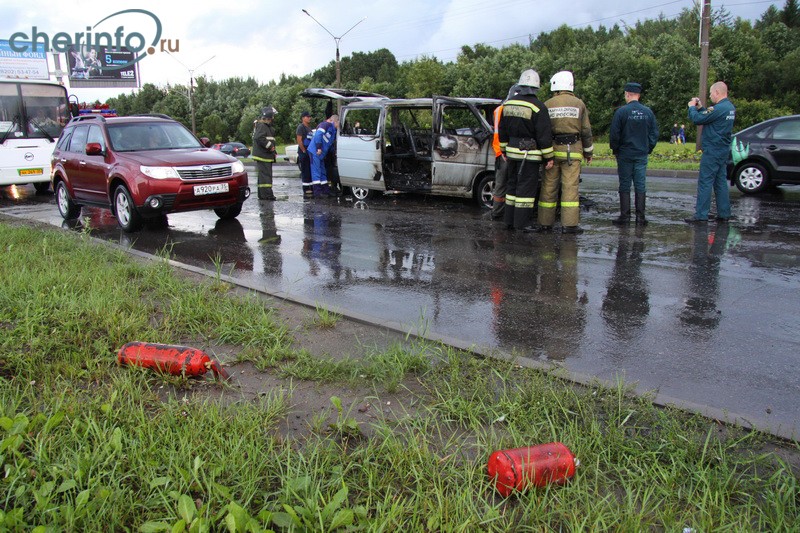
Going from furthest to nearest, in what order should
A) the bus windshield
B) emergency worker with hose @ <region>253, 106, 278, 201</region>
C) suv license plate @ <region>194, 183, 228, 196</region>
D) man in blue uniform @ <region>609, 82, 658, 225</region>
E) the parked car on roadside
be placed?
the bus windshield, emergency worker with hose @ <region>253, 106, 278, 201</region>, the parked car on roadside, suv license plate @ <region>194, 183, 228, 196</region>, man in blue uniform @ <region>609, 82, 658, 225</region>

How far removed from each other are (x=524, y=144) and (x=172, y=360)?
613 centimetres

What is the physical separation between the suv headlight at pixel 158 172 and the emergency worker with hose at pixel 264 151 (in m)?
3.81

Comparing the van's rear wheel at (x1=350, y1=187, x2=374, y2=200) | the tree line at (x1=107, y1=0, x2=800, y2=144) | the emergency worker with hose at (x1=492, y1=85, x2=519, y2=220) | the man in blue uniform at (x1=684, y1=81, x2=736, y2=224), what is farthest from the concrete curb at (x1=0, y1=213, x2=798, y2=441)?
the tree line at (x1=107, y1=0, x2=800, y2=144)

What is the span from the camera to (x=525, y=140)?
880 cm

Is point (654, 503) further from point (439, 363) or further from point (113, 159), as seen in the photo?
point (113, 159)

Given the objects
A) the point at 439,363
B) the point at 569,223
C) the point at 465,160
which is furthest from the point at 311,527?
the point at 465,160

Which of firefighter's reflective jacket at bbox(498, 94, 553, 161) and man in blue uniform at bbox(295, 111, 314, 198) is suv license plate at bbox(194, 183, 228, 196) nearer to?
man in blue uniform at bbox(295, 111, 314, 198)

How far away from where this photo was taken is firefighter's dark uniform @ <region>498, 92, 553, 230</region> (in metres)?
8.62

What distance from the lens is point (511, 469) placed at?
2816 millimetres

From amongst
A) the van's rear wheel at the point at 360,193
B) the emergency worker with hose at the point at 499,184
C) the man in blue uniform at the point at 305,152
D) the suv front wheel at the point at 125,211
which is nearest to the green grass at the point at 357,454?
the emergency worker with hose at the point at 499,184

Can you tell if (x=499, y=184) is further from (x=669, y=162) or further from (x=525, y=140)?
(x=669, y=162)

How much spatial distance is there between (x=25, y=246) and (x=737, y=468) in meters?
7.69

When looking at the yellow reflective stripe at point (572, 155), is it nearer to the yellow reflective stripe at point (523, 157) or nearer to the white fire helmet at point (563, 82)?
the yellow reflective stripe at point (523, 157)

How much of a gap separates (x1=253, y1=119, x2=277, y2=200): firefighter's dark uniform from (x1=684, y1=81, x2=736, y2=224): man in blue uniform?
8.09 meters
